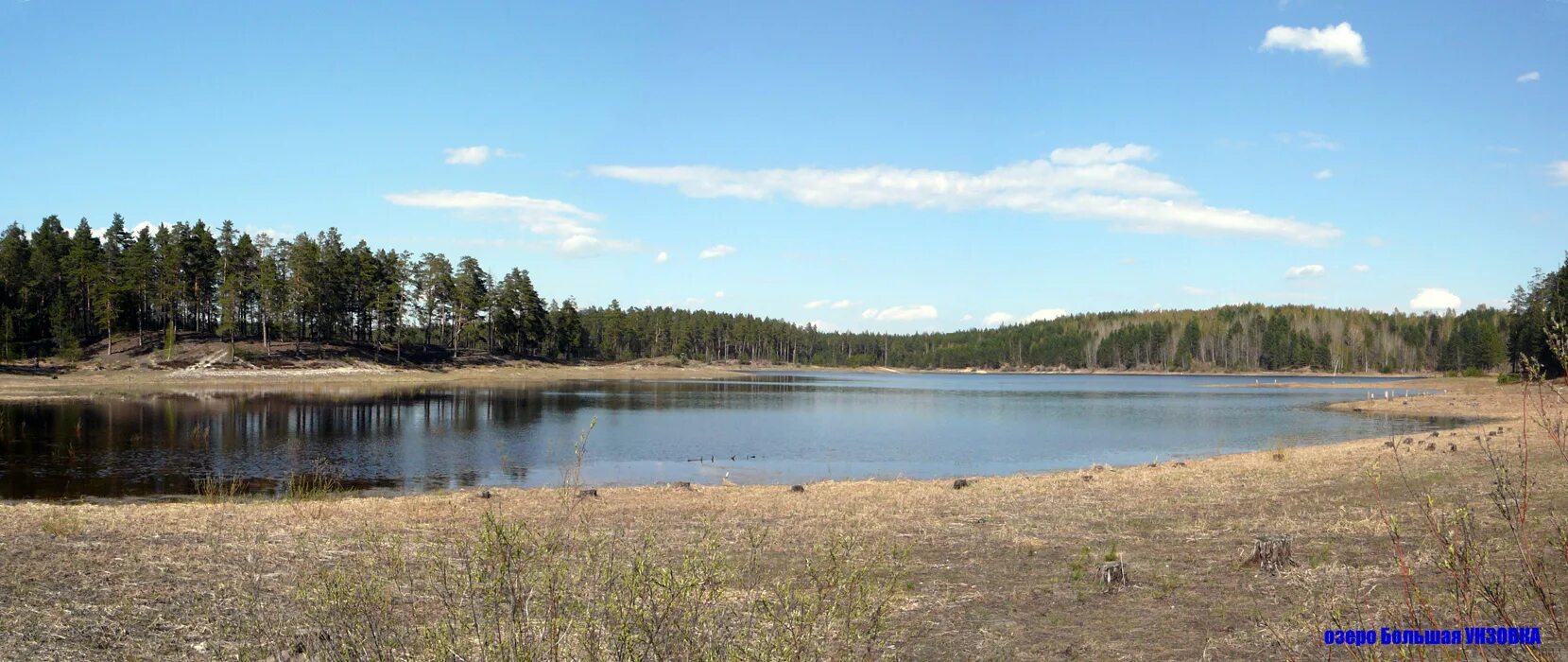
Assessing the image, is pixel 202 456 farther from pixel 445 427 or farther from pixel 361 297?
pixel 361 297

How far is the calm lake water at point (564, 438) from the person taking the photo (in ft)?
92.2

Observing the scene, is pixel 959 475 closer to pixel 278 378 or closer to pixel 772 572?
pixel 772 572

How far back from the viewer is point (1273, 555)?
11.2 metres

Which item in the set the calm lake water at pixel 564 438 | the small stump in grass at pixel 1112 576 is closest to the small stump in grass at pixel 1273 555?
the small stump in grass at pixel 1112 576

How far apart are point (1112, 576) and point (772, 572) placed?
439cm

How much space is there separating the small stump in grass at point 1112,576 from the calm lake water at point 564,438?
18.0 m

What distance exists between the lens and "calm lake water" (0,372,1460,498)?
28.1 m

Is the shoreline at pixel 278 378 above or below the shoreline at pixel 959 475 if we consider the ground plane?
above

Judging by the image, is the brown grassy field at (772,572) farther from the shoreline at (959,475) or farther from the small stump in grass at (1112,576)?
the shoreline at (959,475)

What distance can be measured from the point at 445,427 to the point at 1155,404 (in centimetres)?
5582

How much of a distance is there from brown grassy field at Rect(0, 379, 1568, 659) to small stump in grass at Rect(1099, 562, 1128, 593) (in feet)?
0.52

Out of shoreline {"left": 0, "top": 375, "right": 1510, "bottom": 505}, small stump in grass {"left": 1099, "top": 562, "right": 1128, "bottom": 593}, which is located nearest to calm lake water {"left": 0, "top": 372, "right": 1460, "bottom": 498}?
shoreline {"left": 0, "top": 375, "right": 1510, "bottom": 505}

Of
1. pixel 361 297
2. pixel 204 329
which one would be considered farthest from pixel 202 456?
pixel 204 329

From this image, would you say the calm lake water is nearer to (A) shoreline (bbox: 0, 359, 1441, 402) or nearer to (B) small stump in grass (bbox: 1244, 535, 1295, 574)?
(A) shoreline (bbox: 0, 359, 1441, 402)
